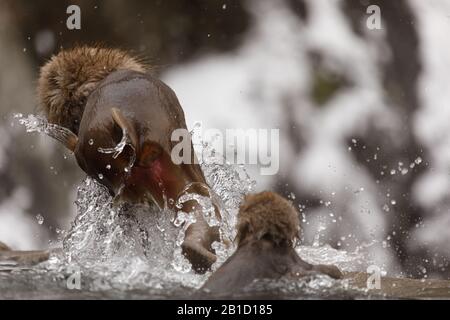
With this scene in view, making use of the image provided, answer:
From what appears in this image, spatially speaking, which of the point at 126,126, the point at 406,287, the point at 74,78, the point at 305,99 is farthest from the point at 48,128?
the point at 305,99

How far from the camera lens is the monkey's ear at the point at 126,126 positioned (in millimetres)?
5215

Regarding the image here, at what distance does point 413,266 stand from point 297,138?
1.29 meters

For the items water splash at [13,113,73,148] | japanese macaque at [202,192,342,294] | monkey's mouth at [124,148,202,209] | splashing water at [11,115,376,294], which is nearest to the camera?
japanese macaque at [202,192,342,294]

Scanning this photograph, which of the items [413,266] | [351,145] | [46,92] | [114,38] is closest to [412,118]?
[351,145]

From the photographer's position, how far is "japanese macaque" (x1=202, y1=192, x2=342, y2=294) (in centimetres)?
427

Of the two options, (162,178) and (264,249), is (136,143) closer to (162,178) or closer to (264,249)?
(162,178)

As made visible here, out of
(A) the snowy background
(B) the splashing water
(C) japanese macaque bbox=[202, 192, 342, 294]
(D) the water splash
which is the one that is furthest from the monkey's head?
(A) the snowy background

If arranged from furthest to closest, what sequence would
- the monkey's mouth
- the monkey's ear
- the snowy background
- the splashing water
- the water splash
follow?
1. the snowy background
2. the water splash
3. the monkey's mouth
4. the monkey's ear
5. the splashing water

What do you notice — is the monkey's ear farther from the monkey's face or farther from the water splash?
the water splash

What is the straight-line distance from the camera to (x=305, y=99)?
9828 mm

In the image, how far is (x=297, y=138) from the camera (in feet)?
32.9

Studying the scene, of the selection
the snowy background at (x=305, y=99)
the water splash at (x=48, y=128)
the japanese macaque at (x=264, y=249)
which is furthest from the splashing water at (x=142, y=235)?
the snowy background at (x=305, y=99)

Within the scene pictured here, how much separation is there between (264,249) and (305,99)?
18.3 ft
